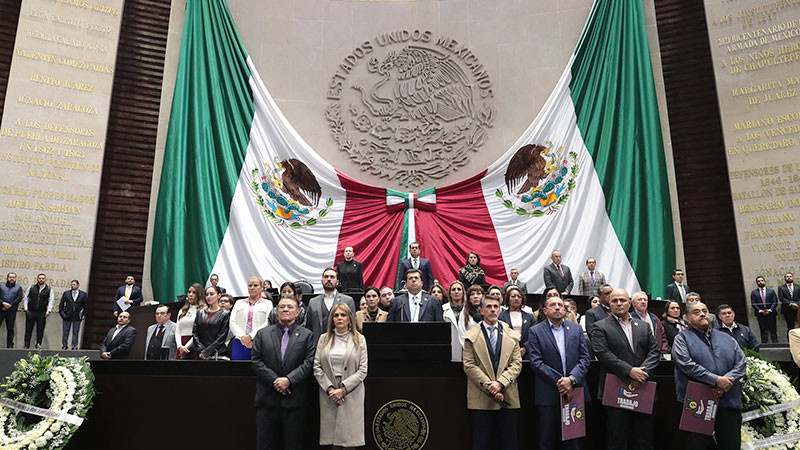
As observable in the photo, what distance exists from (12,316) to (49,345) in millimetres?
741

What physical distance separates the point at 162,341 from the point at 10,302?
12.9ft

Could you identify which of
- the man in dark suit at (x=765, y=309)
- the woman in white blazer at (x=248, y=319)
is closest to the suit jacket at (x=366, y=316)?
the woman in white blazer at (x=248, y=319)

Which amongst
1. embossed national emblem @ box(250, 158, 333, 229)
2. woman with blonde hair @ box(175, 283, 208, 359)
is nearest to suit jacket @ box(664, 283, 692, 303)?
embossed national emblem @ box(250, 158, 333, 229)

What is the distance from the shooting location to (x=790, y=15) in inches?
389

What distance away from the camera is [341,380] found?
4.53 metres

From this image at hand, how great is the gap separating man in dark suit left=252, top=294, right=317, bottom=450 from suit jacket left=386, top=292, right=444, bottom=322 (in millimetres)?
1454

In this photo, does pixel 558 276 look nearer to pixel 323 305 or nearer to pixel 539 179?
pixel 539 179

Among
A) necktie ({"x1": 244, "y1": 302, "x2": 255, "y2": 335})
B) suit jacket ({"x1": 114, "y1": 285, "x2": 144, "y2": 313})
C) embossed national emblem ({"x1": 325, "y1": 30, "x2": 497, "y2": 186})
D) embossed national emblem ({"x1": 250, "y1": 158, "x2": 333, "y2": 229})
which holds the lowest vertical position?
necktie ({"x1": 244, "y1": 302, "x2": 255, "y2": 335})

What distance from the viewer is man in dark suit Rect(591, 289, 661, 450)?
14.4 ft

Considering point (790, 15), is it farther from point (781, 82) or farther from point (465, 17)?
point (465, 17)

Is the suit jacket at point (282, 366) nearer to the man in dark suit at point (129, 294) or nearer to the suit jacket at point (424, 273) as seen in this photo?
the suit jacket at point (424, 273)

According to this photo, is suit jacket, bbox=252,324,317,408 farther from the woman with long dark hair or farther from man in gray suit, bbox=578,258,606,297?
man in gray suit, bbox=578,258,606,297

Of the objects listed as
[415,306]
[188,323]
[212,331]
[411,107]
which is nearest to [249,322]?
[212,331]

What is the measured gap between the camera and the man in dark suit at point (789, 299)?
8773 mm
